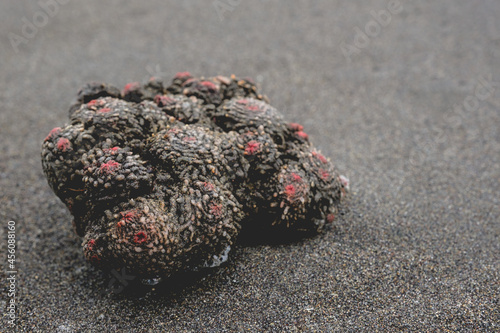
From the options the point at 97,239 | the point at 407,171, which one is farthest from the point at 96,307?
the point at 407,171

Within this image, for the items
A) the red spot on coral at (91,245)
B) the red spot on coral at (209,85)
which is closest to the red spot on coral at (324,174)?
the red spot on coral at (209,85)

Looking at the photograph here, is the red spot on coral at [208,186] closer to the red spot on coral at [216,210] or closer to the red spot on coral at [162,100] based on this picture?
the red spot on coral at [216,210]

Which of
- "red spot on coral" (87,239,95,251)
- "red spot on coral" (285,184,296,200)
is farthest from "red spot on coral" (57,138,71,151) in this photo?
"red spot on coral" (285,184,296,200)

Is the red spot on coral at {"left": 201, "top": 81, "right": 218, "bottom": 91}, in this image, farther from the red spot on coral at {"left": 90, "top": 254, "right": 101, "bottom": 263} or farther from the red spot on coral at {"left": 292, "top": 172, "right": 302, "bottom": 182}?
the red spot on coral at {"left": 90, "top": 254, "right": 101, "bottom": 263}

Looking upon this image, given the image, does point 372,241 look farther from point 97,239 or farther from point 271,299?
point 97,239

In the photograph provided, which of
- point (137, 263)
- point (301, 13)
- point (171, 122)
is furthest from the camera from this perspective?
point (301, 13)

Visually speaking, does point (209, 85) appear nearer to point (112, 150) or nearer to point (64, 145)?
point (112, 150)

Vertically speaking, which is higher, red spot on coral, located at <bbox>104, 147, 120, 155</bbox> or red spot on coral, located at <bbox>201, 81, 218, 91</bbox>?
red spot on coral, located at <bbox>201, 81, 218, 91</bbox>
